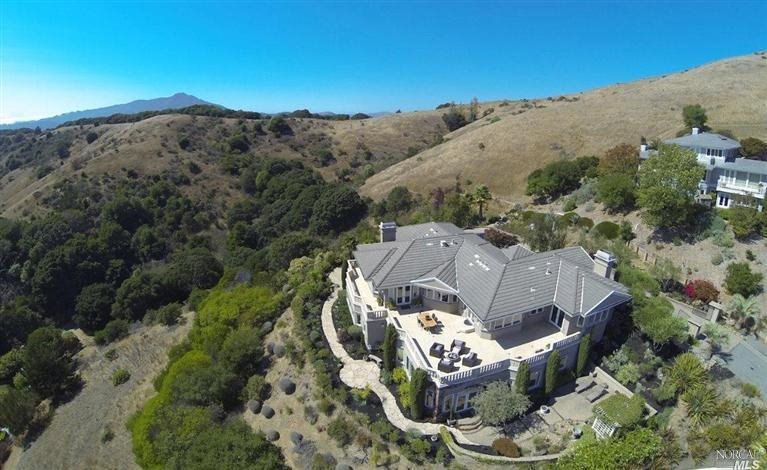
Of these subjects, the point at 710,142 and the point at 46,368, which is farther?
the point at 710,142

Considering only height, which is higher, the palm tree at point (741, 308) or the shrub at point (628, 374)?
the palm tree at point (741, 308)

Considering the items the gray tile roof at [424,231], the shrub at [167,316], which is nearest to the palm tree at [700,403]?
the gray tile roof at [424,231]

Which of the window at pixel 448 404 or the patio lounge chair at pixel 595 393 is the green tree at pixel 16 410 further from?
the patio lounge chair at pixel 595 393

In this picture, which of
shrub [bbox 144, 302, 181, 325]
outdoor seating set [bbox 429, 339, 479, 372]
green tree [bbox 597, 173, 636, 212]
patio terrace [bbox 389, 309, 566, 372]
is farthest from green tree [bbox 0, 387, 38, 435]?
green tree [bbox 597, 173, 636, 212]

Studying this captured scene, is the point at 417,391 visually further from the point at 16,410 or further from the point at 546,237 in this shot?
the point at 16,410

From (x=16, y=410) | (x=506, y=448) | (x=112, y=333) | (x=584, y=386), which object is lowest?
(x=16, y=410)

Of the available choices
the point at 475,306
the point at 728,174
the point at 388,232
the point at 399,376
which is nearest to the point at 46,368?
the point at 399,376
